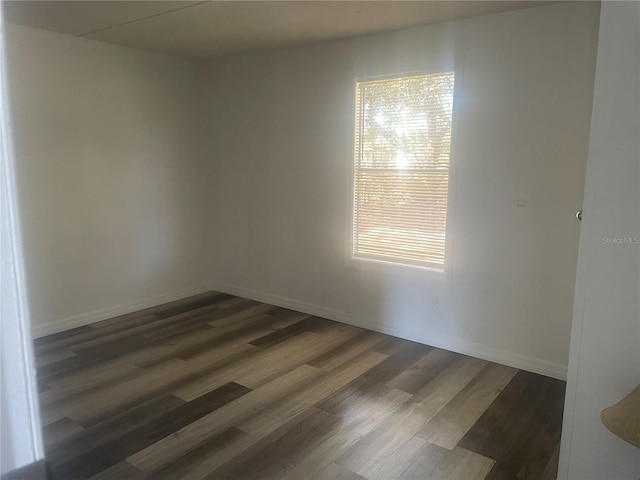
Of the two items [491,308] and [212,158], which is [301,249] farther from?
[491,308]

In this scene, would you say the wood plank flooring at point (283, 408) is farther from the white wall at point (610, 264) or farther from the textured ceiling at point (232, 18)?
the textured ceiling at point (232, 18)

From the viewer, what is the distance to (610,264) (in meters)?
1.71

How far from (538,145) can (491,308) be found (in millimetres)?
1178

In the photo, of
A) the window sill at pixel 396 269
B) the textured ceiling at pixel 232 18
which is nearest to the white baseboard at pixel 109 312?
the window sill at pixel 396 269

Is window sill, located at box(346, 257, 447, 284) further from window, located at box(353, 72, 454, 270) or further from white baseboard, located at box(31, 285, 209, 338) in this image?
white baseboard, located at box(31, 285, 209, 338)

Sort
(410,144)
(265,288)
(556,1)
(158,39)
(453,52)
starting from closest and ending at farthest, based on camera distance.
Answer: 1. (556,1)
2. (453,52)
3. (410,144)
4. (158,39)
5. (265,288)

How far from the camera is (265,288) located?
15.6 feet

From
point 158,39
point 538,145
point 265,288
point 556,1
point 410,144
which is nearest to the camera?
point 556,1

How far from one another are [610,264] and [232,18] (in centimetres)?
277

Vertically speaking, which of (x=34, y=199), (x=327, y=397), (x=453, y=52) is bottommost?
(x=327, y=397)

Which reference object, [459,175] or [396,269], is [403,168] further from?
[396,269]

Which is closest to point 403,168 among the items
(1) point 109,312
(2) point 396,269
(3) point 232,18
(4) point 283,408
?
(2) point 396,269

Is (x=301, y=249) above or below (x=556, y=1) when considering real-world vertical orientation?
below

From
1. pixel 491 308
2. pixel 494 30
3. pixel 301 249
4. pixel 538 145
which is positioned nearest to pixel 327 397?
pixel 491 308
